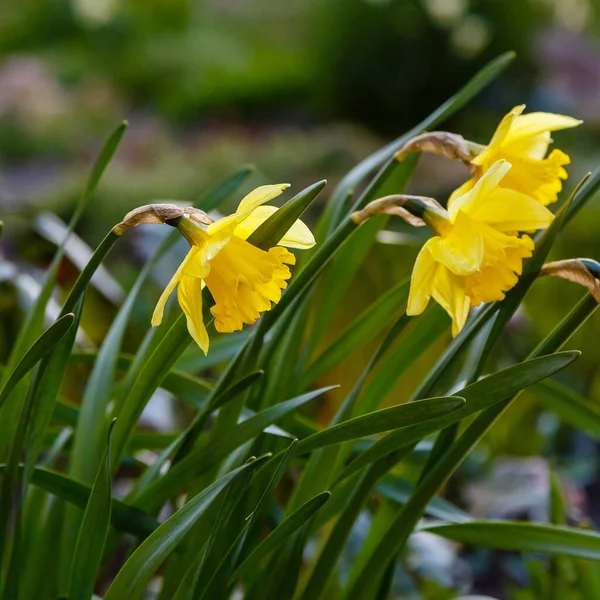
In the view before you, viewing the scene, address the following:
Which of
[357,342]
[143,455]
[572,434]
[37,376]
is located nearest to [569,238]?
[572,434]

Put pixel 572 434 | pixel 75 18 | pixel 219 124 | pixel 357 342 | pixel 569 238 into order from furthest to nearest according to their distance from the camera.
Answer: pixel 75 18 < pixel 219 124 < pixel 569 238 < pixel 572 434 < pixel 357 342

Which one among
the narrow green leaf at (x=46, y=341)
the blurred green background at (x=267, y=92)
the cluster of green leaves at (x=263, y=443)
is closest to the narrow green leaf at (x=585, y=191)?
the cluster of green leaves at (x=263, y=443)

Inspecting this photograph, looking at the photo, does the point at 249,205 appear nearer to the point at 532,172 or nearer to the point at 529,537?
the point at 532,172

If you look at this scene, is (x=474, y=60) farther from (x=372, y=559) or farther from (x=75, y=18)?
(x=372, y=559)

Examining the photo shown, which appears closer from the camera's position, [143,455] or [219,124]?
[143,455]

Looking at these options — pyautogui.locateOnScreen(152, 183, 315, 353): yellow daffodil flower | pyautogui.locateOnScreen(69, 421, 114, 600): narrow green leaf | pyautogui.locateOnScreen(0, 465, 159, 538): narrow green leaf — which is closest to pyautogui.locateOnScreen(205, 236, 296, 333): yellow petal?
pyautogui.locateOnScreen(152, 183, 315, 353): yellow daffodil flower

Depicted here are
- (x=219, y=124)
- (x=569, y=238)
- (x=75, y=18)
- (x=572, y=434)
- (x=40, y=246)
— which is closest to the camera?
(x=40, y=246)

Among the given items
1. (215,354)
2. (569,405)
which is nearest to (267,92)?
(215,354)
